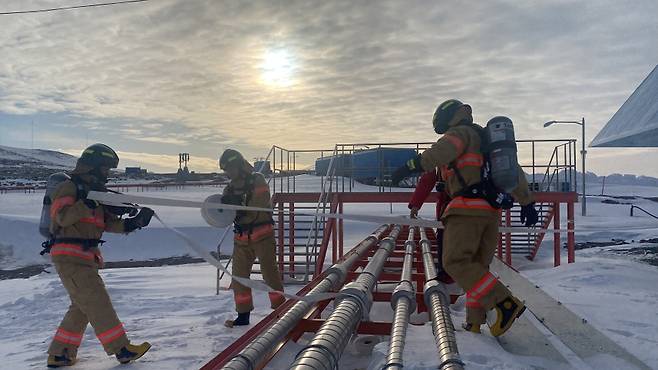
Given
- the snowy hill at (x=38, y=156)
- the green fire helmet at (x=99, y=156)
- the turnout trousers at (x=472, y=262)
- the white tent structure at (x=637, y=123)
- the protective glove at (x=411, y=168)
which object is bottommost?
the turnout trousers at (x=472, y=262)

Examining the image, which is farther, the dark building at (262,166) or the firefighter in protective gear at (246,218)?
the dark building at (262,166)

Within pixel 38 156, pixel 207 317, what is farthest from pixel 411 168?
pixel 38 156

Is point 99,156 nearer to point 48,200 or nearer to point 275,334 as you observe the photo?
point 48,200

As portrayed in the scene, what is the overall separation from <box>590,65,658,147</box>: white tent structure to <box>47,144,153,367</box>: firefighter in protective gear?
10959mm

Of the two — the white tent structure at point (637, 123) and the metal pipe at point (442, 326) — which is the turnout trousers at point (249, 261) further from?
the white tent structure at point (637, 123)

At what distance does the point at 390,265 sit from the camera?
23.6 ft

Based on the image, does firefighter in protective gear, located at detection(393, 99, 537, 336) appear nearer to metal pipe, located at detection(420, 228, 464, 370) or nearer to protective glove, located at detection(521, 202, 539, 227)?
metal pipe, located at detection(420, 228, 464, 370)

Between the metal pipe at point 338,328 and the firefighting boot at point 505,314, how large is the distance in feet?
3.20

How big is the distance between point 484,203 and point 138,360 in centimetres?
329

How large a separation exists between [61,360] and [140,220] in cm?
138

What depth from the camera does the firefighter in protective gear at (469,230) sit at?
375 centimetres

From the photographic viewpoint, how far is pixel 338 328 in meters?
3.17

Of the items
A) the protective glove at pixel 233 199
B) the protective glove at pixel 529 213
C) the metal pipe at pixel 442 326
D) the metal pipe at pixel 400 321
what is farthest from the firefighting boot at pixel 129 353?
the protective glove at pixel 529 213

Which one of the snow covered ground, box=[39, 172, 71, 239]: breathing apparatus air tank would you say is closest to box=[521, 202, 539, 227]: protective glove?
the snow covered ground
